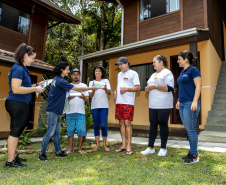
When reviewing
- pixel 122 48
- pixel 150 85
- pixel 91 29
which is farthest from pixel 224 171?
pixel 91 29

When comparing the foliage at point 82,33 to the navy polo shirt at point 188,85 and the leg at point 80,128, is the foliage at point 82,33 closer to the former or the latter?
the leg at point 80,128

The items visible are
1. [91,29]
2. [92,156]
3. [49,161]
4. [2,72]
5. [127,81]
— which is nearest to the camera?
[49,161]

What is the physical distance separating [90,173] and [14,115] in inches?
57.9

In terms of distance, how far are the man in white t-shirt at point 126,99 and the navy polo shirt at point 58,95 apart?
1006 mm

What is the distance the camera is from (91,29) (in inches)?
534

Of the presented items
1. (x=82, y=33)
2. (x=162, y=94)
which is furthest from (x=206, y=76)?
(x=82, y=33)

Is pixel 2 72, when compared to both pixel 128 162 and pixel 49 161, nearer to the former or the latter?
pixel 49 161

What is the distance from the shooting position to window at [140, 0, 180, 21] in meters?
8.03

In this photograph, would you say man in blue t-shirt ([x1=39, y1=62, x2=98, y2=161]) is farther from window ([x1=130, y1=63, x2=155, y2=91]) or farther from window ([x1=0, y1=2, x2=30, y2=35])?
window ([x1=0, y1=2, x2=30, y2=35])

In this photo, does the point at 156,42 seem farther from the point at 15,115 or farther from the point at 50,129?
the point at 15,115

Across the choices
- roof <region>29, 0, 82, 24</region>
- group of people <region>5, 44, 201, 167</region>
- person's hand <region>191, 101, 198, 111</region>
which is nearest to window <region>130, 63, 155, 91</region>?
group of people <region>5, 44, 201, 167</region>

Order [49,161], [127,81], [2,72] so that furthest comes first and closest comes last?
1. [2,72]
2. [127,81]
3. [49,161]

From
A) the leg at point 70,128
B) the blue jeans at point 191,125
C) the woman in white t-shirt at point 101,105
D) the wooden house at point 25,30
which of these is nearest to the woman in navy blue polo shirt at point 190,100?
the blue jeans at point 191,125

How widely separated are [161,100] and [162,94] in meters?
0.11
